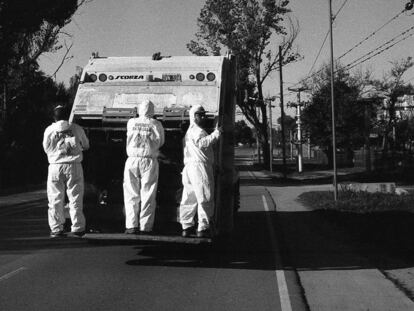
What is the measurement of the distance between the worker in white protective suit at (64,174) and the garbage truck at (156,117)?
531 millimetres

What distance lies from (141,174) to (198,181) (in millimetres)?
794

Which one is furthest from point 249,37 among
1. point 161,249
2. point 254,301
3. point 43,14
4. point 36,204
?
point 254,301

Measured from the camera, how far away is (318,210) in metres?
18.3

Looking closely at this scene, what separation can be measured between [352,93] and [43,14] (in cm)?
2989

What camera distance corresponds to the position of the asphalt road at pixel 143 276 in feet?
22.4

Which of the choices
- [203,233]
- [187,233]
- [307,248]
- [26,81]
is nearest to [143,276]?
[187,233]

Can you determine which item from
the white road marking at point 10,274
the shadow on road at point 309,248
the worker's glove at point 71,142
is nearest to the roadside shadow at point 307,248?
the shadow on road at point 309,248

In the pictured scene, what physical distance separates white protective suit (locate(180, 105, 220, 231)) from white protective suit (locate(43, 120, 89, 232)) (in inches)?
57.6

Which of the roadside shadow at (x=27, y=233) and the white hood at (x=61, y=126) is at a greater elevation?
the white hood at (x=61, y=126)

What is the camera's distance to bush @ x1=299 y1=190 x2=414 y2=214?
18.4 metres

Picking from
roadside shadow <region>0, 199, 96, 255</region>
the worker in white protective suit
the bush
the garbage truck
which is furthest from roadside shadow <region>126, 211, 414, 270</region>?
the bush

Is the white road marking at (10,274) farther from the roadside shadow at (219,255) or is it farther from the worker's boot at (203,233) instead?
the worker's boot at (203,233)

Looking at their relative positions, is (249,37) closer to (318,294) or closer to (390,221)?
(390,221)

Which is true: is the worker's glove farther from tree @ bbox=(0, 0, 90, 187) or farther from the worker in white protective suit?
tree @ bbox=(0, 0, 90, 187)
